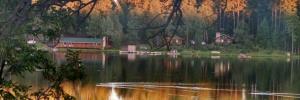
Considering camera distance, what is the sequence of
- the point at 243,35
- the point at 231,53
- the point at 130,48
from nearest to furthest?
the point at 243,35
the point at 231,53
the point at 130,48

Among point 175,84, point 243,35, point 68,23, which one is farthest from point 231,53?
point 68,23

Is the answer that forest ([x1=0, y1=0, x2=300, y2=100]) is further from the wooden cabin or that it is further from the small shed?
the small shed

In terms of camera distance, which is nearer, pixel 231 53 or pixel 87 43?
pixel 231 53

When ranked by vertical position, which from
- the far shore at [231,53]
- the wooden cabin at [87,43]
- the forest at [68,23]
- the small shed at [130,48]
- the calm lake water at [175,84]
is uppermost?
the forest at [68,23]

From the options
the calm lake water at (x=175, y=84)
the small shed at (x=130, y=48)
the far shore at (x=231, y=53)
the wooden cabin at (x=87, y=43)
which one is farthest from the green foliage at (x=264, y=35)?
the wooden cabin at (x=87, y=43)

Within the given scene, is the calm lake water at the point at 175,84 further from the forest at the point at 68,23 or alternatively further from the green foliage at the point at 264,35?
the green foliage at the point at 264,35

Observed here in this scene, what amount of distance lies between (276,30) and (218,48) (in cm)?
519

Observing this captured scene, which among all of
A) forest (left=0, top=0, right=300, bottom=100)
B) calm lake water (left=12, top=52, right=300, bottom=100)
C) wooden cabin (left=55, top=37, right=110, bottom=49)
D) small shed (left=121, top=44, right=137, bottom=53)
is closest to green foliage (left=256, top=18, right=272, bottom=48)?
small shed (left=121, top=44, right=137, bottom=53)

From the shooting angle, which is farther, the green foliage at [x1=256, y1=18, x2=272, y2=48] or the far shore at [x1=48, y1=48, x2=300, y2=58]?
the far shore at [x1=48, y1=48, x2=300, y2=58]

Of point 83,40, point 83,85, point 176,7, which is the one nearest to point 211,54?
point 83,40

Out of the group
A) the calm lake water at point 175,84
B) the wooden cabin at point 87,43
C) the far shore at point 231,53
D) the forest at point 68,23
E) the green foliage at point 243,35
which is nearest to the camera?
the forest at point 68,23

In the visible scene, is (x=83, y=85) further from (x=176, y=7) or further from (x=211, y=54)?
(x=211, y=54)

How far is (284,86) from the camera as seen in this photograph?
28531 mm

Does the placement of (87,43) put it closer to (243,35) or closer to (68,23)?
(243,35)
